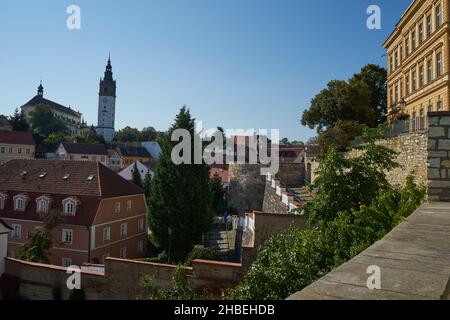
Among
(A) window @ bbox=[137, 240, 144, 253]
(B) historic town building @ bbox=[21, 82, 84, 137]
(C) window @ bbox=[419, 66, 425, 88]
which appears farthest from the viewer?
(B) historic town building @ bbox=[21, 82, 84, 137]

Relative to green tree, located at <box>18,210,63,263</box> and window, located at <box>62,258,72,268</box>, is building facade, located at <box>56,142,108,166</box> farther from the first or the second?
green tree, located at <box>18,210,63,263</box>

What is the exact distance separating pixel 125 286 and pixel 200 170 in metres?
15.6

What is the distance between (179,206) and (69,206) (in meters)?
7.76

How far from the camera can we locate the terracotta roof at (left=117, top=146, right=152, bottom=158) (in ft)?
309

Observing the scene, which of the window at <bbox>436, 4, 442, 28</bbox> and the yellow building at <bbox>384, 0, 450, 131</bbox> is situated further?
the window at <bbox>436, 4, 442, 28</bbox>

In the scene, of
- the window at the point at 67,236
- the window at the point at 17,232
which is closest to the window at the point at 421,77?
the window at the point at 67,236

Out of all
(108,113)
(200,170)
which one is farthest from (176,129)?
(108,113)

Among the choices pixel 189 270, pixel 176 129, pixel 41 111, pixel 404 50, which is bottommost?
pixel 189 270

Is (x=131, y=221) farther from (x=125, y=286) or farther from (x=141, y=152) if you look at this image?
(x=141, y=152)

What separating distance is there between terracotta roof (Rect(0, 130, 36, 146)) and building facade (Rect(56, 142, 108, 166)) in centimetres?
622

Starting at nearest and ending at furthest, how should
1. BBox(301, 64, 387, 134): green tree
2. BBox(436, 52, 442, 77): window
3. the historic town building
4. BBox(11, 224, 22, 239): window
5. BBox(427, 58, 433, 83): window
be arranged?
1. BBox(436, 52, 442, 77): window
2. BBox(427, 58, 433, 83): window
3. BBox(11, 224, 22, 239): window
4. BBox(301, 64, 387, 134): green tree
5. the historic town building

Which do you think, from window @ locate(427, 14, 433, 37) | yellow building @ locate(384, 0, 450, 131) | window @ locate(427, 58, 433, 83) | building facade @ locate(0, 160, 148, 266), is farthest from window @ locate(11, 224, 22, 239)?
window @ locate(427, 14, 433, 37)

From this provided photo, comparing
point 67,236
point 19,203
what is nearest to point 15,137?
point 19,203
